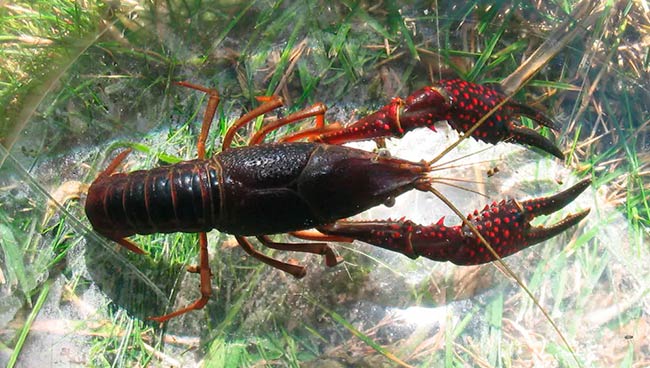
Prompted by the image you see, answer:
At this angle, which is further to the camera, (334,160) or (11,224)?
(11,224)

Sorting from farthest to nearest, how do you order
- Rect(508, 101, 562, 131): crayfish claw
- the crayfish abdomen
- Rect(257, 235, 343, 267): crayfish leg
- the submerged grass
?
1. the submerged grass
2. Rect(257, 235, 343, 267): crayfish leg
3. Rect(508, 101, 562, 131): crayfish claw
4. the crayfish abdomen

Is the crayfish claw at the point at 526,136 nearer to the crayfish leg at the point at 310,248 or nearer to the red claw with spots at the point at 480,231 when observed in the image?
the red claw with spots at the point at 480,231

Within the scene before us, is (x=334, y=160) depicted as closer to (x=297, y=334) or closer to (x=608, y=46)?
(x=297, y=334)

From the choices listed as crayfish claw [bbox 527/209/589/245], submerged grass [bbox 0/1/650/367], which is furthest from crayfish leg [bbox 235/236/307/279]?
crayfish claw [bbox 527/209/589/245]

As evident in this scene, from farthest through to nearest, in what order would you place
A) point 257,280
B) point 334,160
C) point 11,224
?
point 257,280 < point 11,224 < point 334,160

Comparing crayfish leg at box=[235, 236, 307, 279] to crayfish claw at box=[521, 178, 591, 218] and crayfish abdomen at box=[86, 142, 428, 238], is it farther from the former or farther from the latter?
crayfish claw at box=[521, 178, 591, 218]

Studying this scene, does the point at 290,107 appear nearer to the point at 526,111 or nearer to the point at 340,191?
the point at 340,191

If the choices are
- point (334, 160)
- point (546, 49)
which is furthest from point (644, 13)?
point (334, 160)

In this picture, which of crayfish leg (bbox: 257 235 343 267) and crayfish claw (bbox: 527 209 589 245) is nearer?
crayfish claw (bbox: 527 209 589 245)
